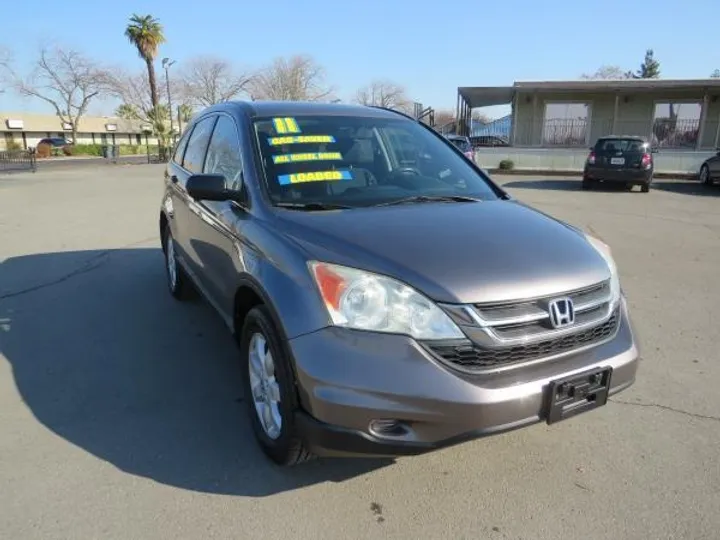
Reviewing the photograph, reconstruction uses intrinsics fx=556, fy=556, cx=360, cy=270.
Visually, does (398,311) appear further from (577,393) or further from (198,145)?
(198,145)

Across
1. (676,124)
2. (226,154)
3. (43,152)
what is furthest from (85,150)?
(226,154)

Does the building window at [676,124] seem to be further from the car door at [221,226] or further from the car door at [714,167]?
the car door at [221,226]

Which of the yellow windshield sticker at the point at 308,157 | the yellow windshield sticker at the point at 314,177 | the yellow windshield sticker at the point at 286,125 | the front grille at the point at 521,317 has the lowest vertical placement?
the front grille at the point at 521,317

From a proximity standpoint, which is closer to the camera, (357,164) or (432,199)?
(432,199)

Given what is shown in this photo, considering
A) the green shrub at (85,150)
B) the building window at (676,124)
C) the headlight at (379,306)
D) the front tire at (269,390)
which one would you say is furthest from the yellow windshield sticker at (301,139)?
the green shrub at (85,150)

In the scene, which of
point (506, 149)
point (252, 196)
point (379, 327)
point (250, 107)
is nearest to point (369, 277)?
point (379, 327)

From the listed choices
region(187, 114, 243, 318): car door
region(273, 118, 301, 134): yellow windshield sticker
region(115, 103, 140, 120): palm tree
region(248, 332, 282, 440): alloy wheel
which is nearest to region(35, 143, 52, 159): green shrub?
region(115, 103, 140, 120): palm tree

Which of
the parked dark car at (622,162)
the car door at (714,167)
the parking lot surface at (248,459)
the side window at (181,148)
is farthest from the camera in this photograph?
the car door at (714,167)

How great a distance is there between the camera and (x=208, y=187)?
9.75ft

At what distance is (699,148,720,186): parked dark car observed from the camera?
16938mm

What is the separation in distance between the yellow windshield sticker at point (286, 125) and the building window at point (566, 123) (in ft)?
79.5

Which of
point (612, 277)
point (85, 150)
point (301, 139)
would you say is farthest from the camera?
point (85, 150)

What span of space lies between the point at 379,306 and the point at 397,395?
0.35 m

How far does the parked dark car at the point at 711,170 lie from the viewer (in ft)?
55.6
